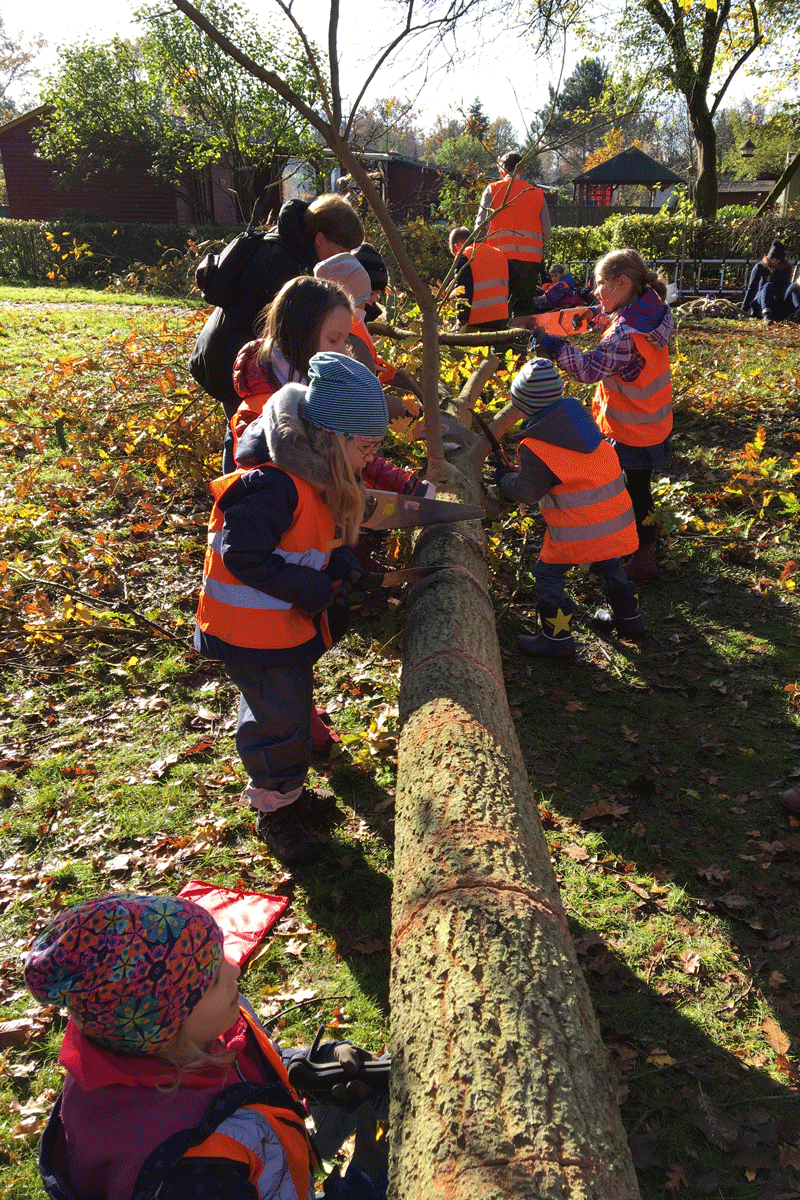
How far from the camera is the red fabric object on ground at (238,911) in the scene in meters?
2.39

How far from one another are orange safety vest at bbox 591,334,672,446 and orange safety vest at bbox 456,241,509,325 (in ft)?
9.34

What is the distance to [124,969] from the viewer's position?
1307 mm

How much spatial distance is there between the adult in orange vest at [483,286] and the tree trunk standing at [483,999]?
5376mm

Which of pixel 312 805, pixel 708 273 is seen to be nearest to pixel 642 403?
pixel 312 805

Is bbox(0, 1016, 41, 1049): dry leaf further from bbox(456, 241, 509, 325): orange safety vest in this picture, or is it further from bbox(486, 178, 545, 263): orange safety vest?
bbox(486, 178, 545, 263): orange safety vest

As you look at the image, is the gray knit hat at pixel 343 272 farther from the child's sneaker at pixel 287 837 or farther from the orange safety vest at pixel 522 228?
the orange safety vest at pixel 522 228

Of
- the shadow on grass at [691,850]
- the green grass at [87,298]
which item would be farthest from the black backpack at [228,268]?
the green grass at [87,298]

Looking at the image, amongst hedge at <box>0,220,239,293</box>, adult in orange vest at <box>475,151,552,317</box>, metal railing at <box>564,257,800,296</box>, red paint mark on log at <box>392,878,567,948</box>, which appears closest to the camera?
red paint mark on log at <box>392,878,567,948</box>

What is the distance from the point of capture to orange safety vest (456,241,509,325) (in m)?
6.83

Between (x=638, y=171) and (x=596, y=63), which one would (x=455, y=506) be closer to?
(x=638, y=171)

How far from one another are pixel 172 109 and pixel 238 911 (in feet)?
89.8

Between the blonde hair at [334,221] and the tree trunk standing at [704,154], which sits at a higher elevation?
the tree trunk standing at [704,154]

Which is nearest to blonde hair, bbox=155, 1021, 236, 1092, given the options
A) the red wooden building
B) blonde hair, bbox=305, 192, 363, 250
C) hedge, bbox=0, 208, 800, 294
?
blonde hair, bbox=305, 192, 363, 250

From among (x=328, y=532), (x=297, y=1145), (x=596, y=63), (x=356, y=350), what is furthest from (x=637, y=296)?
(x=596, y=63)
